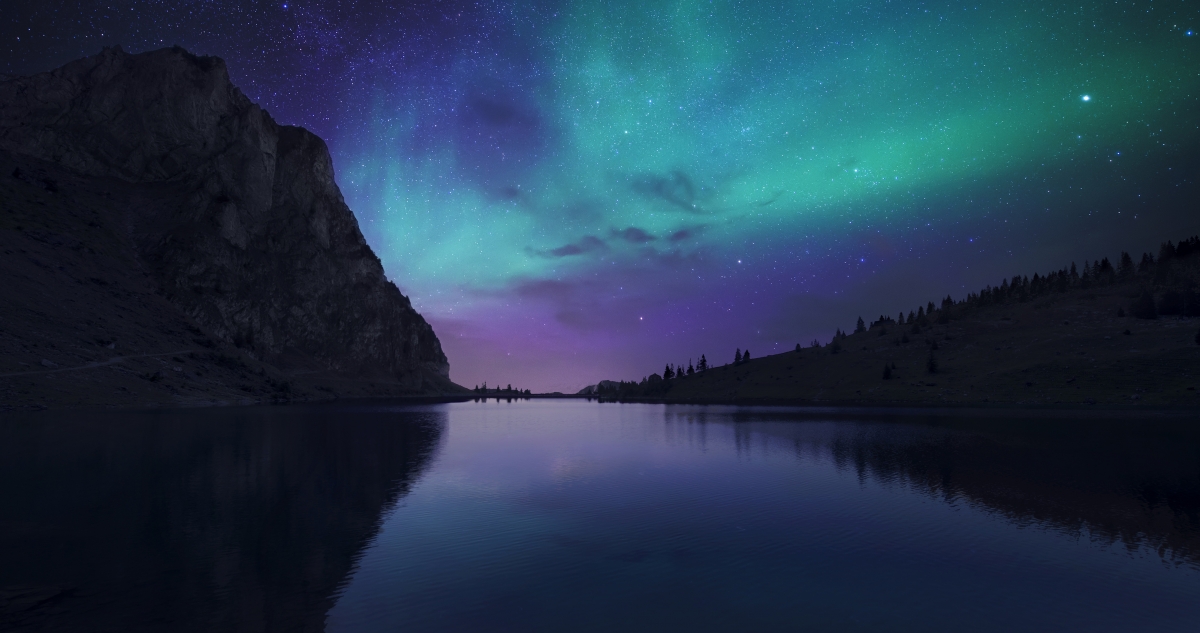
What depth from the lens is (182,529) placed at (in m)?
22.6

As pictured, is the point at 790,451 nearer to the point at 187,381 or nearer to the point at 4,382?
the point at 4,382

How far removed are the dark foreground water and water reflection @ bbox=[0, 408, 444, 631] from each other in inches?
5.5

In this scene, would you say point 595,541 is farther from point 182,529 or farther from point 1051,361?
point 1051,361

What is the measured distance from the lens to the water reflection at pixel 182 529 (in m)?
14.5

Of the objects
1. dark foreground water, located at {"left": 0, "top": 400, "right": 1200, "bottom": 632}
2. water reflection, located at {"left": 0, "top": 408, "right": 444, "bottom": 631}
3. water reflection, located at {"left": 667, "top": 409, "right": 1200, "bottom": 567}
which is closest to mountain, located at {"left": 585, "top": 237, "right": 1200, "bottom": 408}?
water reflection, located at {"left": 667, "top": 409, "right": 1200, "bottom": 567}

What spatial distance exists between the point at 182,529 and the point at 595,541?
56.1ft

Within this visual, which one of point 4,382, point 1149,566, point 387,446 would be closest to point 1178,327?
point 1149,566

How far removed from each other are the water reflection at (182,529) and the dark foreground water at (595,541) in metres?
0.14

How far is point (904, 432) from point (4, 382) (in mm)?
131236

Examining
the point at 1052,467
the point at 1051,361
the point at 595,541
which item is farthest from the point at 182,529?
the point at 1051,361

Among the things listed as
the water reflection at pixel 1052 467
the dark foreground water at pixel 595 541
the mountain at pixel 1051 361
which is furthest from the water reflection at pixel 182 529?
the mountain at pixel 1051 361

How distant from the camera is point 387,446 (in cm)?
5434

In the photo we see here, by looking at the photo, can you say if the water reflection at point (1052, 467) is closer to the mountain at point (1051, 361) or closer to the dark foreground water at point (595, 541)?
the dark foreground water at point (595, 541)

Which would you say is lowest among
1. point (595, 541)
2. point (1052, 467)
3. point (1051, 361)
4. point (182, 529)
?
point (1052, 467)
